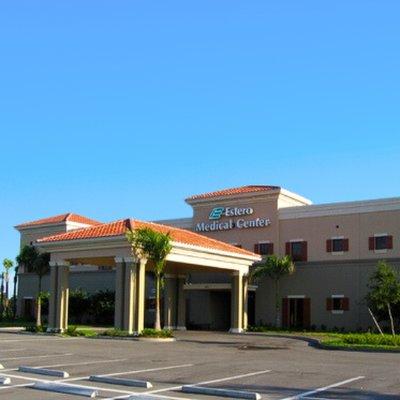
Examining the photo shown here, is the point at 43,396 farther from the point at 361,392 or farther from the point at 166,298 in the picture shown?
the point at 166,298

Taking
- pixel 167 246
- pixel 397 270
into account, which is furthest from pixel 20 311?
pixel 397 270

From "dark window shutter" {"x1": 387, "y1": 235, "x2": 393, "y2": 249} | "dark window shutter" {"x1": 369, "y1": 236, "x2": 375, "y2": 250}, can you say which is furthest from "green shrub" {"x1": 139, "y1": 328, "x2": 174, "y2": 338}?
"dark window shutter" {"x1": 387, "y1": 235, "x2": 393, "y2": 249}

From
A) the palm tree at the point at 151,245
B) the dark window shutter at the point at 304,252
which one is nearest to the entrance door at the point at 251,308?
the dark window shutter at the point at 304,252

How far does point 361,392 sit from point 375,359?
8.28 m

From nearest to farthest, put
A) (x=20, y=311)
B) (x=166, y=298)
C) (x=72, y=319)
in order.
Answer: (x=166, y=298), (x=72, y=319), (x=20, y=311)

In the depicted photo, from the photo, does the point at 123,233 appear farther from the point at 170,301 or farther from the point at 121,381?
the point at 121,381

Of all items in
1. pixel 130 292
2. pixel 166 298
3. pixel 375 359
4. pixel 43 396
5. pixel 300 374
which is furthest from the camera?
pixel 166 298

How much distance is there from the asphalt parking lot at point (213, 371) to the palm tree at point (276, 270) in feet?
54.9

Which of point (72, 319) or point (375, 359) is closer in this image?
point (375, 359)

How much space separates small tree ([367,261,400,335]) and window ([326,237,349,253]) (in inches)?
164

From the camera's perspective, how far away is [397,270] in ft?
125

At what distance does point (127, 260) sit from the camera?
3266cm

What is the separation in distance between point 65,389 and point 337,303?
30619 mm

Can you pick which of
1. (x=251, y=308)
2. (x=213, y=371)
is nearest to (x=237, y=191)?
(x=251, y=308)
